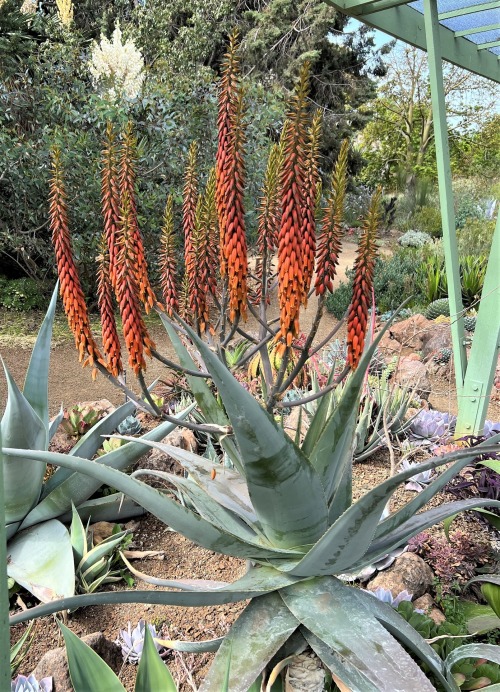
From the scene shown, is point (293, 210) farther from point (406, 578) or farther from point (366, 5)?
point (366, 5)

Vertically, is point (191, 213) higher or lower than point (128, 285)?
higher

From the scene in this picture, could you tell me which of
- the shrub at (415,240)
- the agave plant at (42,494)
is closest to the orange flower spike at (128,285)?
the agave plant at (42,494)

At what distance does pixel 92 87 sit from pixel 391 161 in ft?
54.1

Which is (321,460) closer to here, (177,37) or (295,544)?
(295,544)

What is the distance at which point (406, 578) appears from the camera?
6.79 feet

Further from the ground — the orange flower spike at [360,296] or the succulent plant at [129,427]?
the orange flower spike at [360,296]

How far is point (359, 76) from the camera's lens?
14453 millimetres

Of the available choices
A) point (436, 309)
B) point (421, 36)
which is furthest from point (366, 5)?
point (436, 309)

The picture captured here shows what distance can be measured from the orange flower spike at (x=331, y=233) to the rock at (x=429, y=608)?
1.32 meters

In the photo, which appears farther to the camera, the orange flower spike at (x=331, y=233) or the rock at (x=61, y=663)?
the rock at (x=61, y=663)

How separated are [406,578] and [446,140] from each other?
2553 millimetres

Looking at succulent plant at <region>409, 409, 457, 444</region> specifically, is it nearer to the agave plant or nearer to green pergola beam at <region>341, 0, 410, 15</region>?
the agave plant

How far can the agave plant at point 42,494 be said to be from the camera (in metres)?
2.04

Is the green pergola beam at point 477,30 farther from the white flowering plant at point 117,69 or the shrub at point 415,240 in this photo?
the shrub at point 415,240
